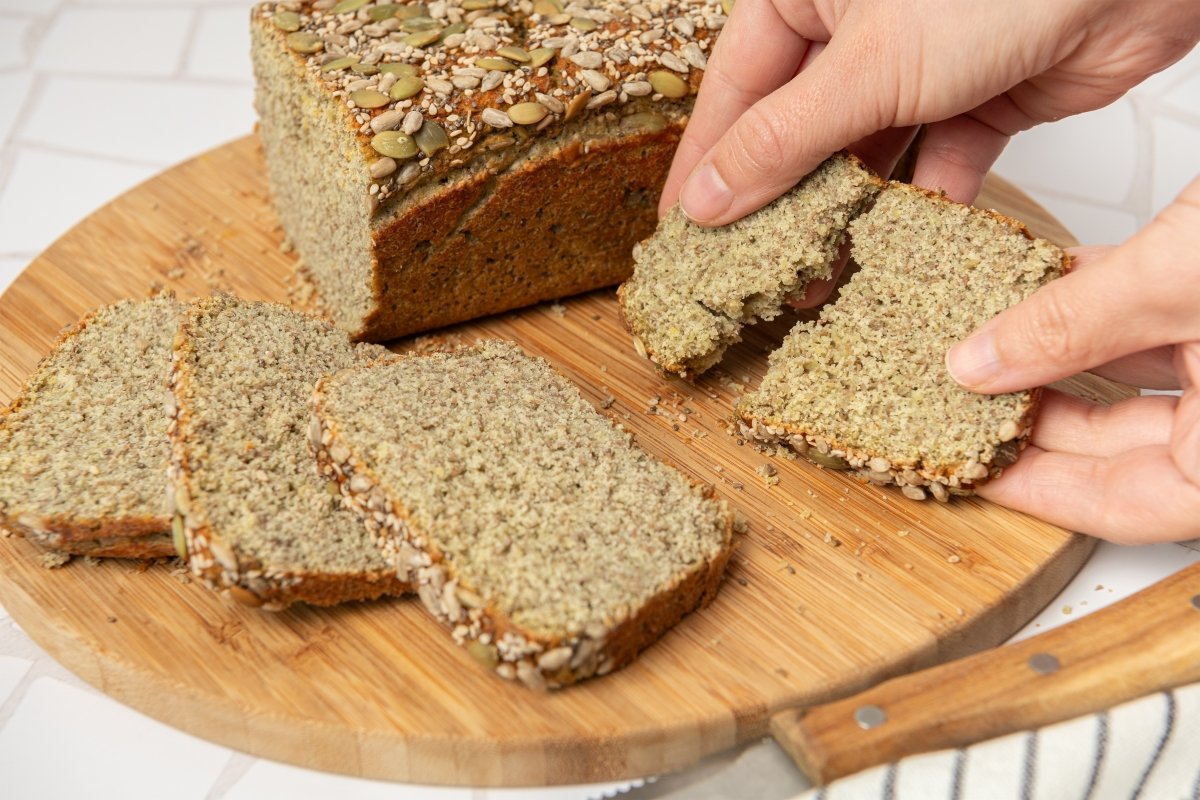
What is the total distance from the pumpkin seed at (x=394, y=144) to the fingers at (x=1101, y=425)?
193 cm

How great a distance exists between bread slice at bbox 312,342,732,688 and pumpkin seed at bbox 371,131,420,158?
2.03ft

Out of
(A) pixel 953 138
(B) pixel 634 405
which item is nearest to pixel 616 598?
(B) pixel 634 405

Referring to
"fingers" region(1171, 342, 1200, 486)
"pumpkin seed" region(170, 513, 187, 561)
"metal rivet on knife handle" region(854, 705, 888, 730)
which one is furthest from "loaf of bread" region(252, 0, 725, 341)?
"metal rivet on knife handle" region(854, 705, 888, 730)

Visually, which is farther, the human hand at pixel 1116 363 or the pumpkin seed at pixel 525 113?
the pumpkin seed at pixel 525 113

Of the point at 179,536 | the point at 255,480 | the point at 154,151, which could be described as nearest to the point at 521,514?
the point at 255,480

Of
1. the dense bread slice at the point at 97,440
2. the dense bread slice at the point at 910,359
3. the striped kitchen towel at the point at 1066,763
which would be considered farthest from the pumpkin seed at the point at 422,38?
the striped kitchen towel at the point at 1066,763

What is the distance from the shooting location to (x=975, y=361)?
3.02 meters

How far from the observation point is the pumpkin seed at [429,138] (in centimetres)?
346

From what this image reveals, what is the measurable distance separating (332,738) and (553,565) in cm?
63

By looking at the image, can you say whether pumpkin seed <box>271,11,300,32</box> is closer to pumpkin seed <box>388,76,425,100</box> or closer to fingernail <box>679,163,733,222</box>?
pumpkin seed <box>388,76,425,100</box>

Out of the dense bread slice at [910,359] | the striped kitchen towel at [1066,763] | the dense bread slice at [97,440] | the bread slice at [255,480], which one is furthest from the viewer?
the dense bread slice at [910,359]

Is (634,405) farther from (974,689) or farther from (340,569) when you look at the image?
(974,689)

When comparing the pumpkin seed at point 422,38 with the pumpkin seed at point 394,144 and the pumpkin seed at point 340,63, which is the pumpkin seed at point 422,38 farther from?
the pumpkin seed at point 394,144

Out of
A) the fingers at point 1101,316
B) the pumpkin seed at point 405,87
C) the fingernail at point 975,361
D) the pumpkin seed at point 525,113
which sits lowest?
the fingernail at point 975,361
